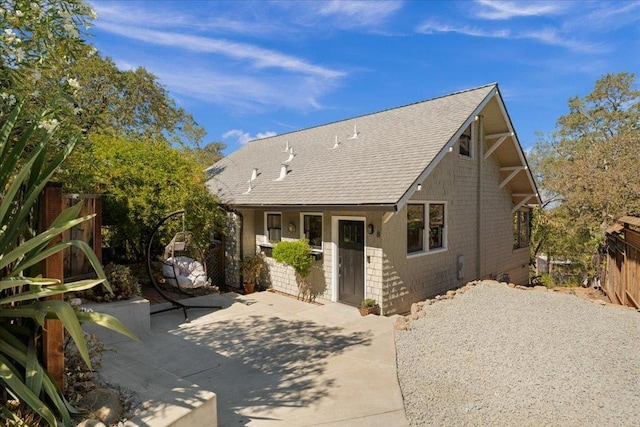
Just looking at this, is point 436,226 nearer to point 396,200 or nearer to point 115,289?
point 396,200

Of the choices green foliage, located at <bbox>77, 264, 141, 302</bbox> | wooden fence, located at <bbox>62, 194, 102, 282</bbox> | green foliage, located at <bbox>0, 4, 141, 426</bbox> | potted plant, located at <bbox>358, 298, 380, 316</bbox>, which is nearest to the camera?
green foliage, located at <bbox>0, 4, 141, 426</bbox>

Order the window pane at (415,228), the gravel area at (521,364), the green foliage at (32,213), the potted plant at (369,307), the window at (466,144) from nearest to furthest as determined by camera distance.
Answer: the green foliage at (32,213) → the gravel area at (521,364) → the potted plant at (369,307) → the window pane at (415,228) → the window at (466,144)

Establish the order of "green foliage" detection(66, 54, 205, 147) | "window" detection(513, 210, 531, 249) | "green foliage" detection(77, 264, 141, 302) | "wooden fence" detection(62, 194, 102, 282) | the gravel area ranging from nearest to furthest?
the gravel area < "wooden fence" detection(62, 194, 102, 282) < "green foliage" detection(77, 264, 141, 302) < "window" detection(513, 210, 531, 249) < "green foliage" detection(66, 54, 205, 147)

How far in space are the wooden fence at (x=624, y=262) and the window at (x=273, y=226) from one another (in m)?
9.04

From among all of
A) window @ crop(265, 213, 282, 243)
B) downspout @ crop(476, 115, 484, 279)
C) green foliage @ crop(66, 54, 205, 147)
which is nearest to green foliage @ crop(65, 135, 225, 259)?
window @ crop(265, 213, 282, 243)

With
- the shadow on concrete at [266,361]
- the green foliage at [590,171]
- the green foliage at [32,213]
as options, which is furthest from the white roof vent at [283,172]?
the green foliage at [590,171]

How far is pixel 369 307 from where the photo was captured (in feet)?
27.7

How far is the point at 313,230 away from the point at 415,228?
2.80 meters

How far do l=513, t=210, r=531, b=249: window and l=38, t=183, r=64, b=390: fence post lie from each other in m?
15.7

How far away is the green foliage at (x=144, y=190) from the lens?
31.3 ft

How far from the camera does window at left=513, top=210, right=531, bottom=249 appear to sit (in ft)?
50.1

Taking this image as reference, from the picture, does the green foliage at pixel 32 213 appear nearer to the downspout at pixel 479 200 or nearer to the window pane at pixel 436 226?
the window pane at pixel 436 226

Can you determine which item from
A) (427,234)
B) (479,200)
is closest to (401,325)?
(427,234)

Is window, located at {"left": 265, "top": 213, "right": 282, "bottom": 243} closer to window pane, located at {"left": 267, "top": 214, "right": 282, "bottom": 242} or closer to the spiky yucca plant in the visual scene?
window pane, located at {"left": 267, "top": 214, "right": 282, "bottom": 242}
